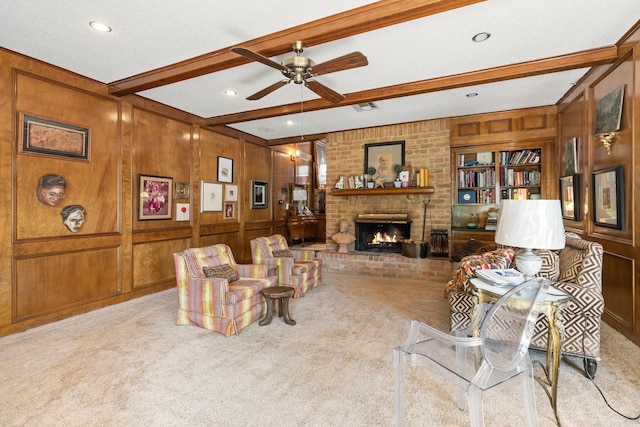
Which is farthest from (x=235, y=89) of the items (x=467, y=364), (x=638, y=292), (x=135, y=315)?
(x=638, y=292)

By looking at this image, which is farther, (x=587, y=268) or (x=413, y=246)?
(x=413, y=246)

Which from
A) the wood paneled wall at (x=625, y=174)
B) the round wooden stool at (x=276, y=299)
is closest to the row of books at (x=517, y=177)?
the wood paneled wall at (x=625, y=174)

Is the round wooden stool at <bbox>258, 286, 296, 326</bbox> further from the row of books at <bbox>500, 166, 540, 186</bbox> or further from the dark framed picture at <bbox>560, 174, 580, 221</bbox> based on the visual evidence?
the row of books at <bbox>500, 166, 540, 186</bbox>

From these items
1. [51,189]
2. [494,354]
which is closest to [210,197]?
[51,189]

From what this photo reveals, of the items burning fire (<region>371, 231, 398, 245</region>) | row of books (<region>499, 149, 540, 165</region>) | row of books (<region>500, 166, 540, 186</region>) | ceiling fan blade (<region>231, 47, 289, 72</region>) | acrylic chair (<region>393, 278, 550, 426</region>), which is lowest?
acrylic chair (<region>393, 278, 550, 426</region>)

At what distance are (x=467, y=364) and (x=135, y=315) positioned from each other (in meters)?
3.46

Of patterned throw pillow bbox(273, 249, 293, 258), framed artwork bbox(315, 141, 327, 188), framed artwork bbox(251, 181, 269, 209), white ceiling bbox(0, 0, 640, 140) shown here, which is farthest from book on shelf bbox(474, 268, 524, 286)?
framed artwork bbox(315, 141, 327, 188)

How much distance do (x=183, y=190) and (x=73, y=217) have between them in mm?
1590

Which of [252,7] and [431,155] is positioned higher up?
[252,7]

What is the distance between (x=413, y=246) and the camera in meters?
5.21

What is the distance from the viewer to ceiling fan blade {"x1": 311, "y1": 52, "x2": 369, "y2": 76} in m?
2.29

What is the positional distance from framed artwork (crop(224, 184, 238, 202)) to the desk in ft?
15.1

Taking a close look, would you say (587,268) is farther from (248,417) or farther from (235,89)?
(235,89)

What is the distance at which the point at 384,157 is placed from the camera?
571cm
